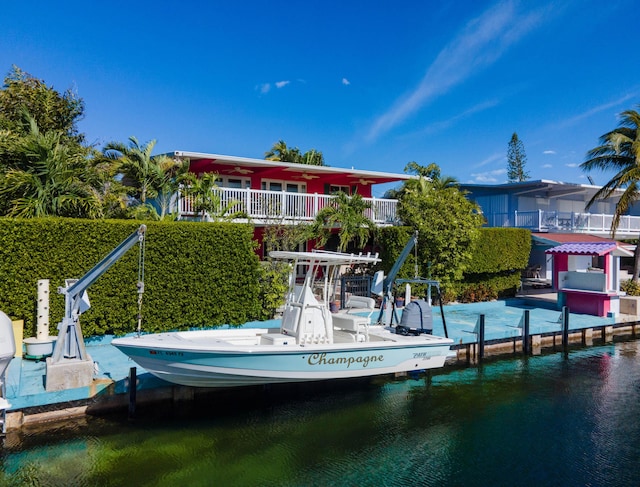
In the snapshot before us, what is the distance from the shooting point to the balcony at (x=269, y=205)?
19.2 meters

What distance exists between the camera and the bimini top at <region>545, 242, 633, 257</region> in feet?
67.3

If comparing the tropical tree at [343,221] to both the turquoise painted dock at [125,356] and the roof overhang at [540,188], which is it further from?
the roof overhang at [540,188]

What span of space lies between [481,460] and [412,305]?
4.65 meters

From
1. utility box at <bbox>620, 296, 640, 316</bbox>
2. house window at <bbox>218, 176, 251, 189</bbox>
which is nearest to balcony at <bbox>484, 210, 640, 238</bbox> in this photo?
utility box at <bbox>620, 296, 640, 316</bbox>

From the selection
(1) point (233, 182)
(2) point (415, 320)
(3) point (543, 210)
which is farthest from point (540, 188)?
(2) point (415, 320)

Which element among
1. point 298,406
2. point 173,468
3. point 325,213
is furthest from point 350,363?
point 325,213

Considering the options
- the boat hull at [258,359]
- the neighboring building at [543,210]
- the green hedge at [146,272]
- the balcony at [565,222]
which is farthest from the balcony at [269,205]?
the neighboring building at [543,210]

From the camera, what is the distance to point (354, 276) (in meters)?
20.9

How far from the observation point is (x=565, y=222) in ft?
95.1

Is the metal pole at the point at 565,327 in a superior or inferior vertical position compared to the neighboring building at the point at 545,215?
inferior

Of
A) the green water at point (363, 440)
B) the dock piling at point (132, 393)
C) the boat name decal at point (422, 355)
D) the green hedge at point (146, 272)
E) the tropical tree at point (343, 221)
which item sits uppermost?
the tropical tree at point (343, 221)

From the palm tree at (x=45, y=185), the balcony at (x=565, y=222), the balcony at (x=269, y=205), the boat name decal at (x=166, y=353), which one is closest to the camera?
the boat name decal at (x=166, y=353)

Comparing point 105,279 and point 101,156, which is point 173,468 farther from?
point 101,156

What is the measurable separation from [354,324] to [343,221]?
8.42 m
